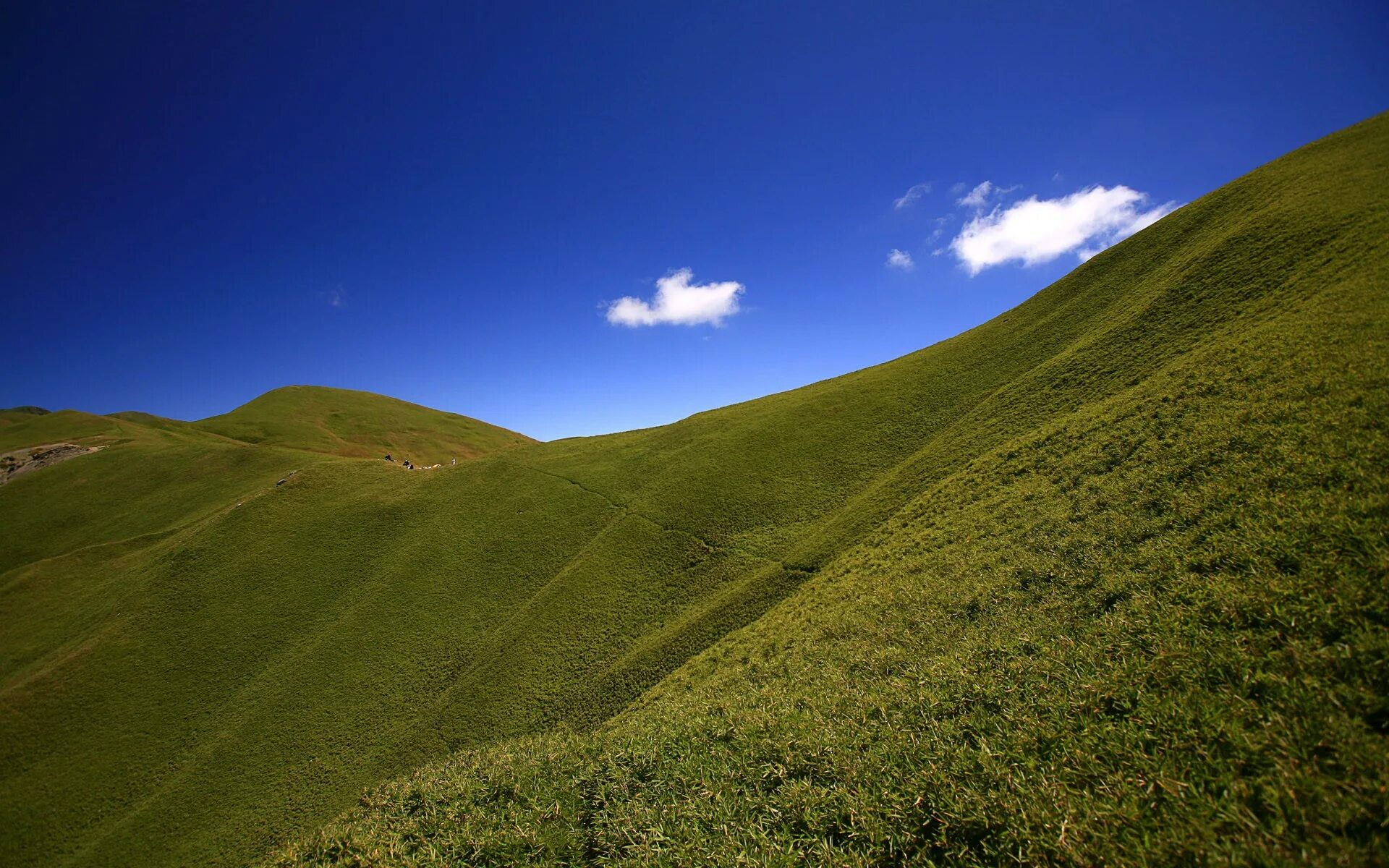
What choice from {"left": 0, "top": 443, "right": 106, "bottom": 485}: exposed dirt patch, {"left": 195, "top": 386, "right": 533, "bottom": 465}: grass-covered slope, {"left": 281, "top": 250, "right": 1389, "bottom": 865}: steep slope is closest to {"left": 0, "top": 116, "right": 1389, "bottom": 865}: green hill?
{"left": 281, "top": 250, "right": 1389, "bottom": 865}: steep slope

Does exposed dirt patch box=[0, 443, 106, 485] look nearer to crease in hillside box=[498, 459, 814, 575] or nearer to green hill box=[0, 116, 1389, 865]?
green hill box=[0, 116, 1389, 865]

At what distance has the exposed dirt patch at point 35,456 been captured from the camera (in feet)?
323

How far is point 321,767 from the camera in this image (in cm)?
3183

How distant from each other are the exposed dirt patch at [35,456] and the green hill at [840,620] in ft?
125

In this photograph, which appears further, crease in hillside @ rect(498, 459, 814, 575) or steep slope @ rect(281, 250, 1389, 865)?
crease in hillside @ rect(498, 459, 814, 575)

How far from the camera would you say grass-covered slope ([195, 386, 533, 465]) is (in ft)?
435

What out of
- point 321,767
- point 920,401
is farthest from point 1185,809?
point 920,401

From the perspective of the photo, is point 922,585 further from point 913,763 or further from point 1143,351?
point 1143,351

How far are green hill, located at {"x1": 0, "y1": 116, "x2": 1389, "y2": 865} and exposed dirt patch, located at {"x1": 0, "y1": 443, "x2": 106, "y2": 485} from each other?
38.1m

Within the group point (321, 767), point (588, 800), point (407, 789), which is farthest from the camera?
point (321, 767)

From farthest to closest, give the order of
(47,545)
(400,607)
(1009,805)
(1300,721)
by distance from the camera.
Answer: (47,545) < (400,607) < (1009,805) < (1300,721)

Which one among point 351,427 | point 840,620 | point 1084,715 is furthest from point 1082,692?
point 351,427

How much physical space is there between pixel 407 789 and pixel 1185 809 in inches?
619

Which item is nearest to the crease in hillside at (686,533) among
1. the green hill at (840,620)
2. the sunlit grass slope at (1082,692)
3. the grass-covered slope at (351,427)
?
the green hill at (840,620)
